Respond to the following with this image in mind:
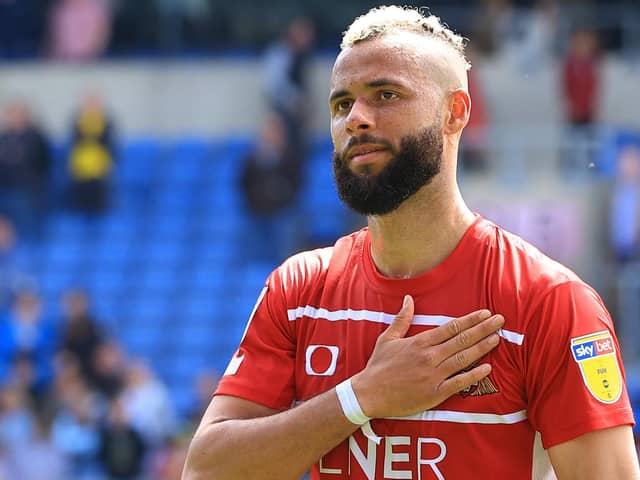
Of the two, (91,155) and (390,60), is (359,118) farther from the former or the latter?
(91,155)

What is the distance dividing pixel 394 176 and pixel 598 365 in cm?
73

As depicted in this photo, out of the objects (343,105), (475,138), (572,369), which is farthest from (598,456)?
(475,138)

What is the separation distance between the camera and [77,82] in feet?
58.5

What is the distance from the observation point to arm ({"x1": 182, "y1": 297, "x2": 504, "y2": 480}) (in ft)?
11.2

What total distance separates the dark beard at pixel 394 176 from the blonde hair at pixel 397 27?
291 millimetres

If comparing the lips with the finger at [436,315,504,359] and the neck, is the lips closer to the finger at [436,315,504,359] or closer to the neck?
the neck

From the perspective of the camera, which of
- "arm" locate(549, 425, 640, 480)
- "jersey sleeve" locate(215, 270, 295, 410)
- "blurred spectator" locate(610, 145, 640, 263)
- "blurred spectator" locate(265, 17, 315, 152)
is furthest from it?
"blurred spectator" locate(265, 17, 315, 152)

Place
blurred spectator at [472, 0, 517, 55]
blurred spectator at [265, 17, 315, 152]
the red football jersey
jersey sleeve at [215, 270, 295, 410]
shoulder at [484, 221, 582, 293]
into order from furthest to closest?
blurred spectator at [472, 0, 517, 55]
blurred spectator at [265, 17, 315, 152]
jersey sleeve at [215, 270, 295, 410]
shoulder at [484, 221, 582, 293]
the red football jersey

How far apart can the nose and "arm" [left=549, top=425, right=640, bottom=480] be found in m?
0.97

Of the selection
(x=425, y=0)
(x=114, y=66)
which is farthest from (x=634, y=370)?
(x=114, y=66)

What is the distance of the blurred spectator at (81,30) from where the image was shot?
58.3 feet

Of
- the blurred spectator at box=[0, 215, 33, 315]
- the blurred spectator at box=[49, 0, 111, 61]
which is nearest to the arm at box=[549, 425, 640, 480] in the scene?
the blurred spectator at box=[0, 215, 33, 315]

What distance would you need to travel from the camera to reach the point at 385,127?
11.6 feet

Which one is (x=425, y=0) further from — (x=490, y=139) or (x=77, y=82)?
(x=77, y=82)
